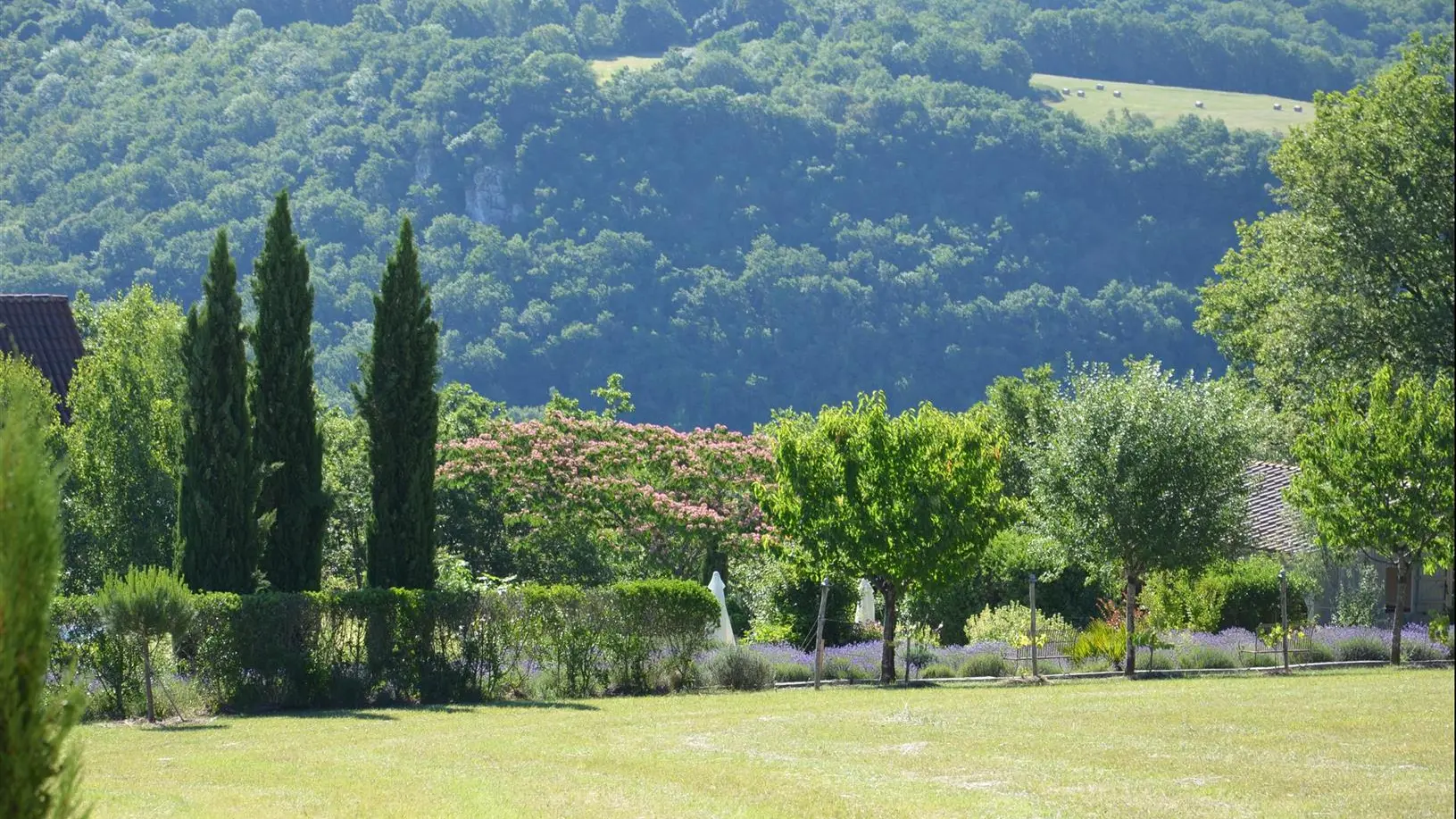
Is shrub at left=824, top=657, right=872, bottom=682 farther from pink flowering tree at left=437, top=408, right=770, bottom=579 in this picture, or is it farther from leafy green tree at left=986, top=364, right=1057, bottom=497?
leafy green tree at left=986, top=364, right=1057, bottom=497

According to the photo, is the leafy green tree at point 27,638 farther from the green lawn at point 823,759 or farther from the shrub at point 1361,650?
the shrub at point 1361,650

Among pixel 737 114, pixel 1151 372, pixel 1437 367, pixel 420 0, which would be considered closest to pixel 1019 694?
pixel 1151 372

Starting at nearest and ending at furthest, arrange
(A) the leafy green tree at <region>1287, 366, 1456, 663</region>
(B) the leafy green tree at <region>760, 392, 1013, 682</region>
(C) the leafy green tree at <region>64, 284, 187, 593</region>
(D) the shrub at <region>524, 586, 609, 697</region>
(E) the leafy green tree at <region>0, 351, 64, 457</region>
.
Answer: (D) the shrub at <region>524, 586, 609, 697</region> → (E) the leafy green tree at <region>0, 351, 64, 457</region> → (A) the leafy green tree at <region>1287, 366, 1456, 663</region> → (B) the leafy green tree at <region>760, 392, 1013, 682</region> → (C) the leafy green tree at <region>64, 284, 187, 593</region>

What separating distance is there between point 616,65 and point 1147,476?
167 meters

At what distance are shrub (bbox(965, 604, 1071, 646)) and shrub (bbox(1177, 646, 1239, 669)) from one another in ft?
8.15

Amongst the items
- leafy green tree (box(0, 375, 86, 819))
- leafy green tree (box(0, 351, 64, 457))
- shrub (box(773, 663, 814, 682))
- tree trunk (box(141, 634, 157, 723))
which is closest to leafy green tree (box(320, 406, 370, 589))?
leafy green tree (box(0, 351, 64, 457))

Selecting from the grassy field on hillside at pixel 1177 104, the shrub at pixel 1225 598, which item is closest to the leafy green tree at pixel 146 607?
the shrub at pixel 1225 598

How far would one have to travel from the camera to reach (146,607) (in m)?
20.1

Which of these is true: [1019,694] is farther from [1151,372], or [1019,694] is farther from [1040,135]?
[1040,135]

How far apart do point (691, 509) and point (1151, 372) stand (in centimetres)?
1130

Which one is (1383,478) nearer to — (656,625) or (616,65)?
(656,625)

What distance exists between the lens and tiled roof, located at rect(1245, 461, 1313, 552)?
123ft

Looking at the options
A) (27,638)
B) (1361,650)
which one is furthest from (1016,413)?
(27,638)

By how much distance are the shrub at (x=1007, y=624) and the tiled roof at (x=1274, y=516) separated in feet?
20.1
